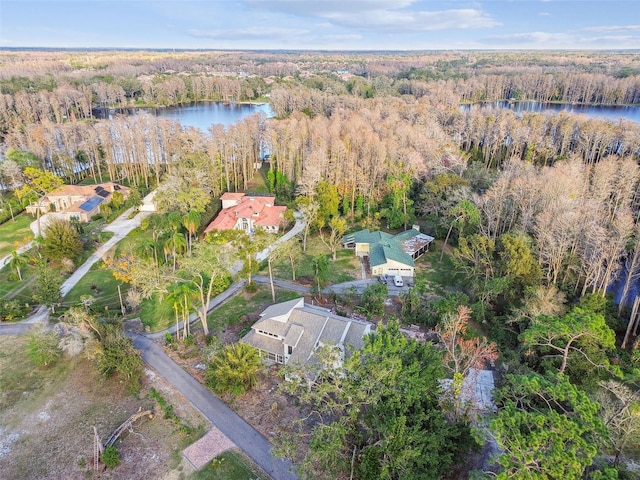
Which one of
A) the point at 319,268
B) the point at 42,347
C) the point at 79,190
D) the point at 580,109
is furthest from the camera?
the point at 580,109

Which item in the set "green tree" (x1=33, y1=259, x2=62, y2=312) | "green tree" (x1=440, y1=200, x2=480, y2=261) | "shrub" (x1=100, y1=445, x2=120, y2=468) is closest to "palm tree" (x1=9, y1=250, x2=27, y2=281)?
"green tree" (x1=33, y1=259, x2=62, y2=312)

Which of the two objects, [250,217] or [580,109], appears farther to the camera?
[580,109]

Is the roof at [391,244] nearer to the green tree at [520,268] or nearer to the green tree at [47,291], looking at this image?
the green tree at [520,268]

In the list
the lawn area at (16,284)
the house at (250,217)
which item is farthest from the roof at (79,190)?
the house at (250,217)

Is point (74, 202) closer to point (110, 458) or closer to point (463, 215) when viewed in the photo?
point (110, 458)

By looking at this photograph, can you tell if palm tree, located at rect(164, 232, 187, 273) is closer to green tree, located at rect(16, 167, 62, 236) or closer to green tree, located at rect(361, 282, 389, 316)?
green tree, located at rect(361, 282, 389, 316)

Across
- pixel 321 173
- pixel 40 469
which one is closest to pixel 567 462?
pixel 40 469

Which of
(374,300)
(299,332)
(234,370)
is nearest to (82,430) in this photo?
(234,370)
